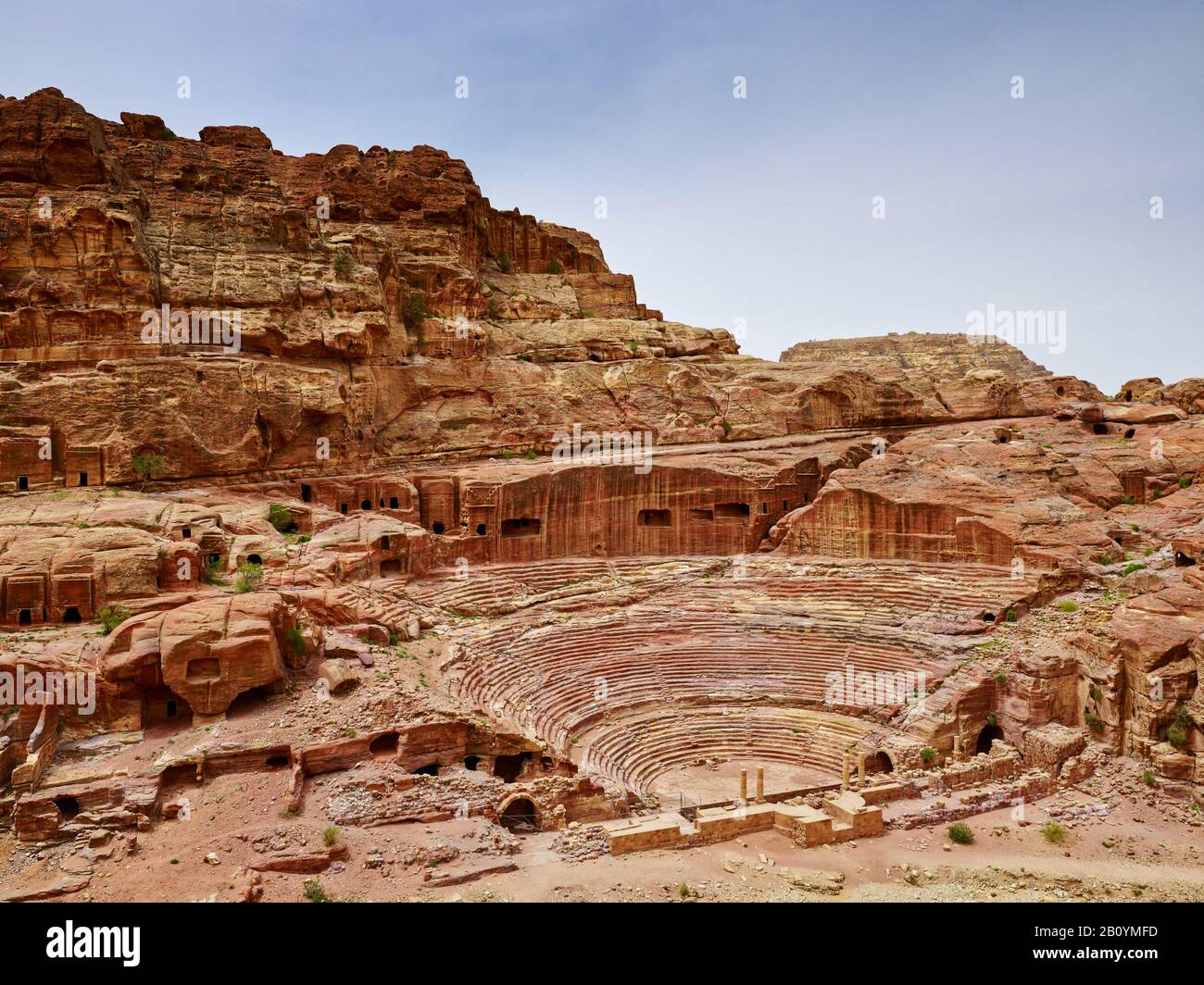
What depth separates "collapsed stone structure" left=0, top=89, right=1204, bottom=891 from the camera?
18109mm

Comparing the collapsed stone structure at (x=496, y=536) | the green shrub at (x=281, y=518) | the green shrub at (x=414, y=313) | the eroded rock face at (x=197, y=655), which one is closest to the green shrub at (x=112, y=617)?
the collapsed stone structure at (x=496, y=536)

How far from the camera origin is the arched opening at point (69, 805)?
14.9 meters

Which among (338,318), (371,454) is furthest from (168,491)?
(338,318)

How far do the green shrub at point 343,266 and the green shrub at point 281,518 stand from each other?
12.7m

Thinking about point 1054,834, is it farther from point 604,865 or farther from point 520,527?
point 520,527

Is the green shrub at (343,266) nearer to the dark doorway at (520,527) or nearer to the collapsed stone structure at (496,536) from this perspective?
the collapsed stone structure at (496,536)

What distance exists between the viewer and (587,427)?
3678 centimetres

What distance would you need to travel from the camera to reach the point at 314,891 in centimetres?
1288

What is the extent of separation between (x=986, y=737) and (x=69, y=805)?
69.8ft

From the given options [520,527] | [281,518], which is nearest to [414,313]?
[520,527]

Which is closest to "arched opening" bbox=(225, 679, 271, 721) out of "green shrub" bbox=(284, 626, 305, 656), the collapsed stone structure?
the collapsed stone structure

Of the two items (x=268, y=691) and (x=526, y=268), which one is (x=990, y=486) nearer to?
(x=268, y=691)

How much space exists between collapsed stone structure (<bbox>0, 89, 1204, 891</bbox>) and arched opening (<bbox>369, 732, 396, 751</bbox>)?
0.11 m
